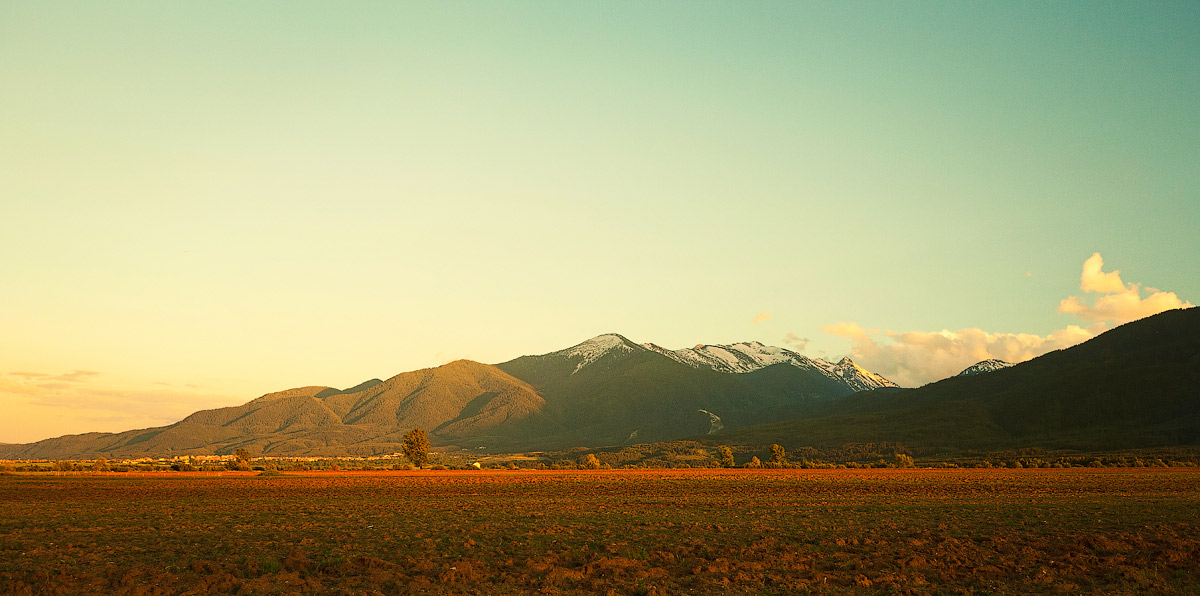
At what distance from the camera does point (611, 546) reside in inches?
996

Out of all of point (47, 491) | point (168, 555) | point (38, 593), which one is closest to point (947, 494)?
point (168, 555)

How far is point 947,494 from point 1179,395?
589 feet

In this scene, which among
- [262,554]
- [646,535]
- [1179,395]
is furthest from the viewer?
[1179,395]

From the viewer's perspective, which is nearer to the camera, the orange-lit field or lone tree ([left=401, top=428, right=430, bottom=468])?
the orange-lit field

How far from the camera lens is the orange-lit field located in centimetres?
1980

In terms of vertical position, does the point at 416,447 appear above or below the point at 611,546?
above

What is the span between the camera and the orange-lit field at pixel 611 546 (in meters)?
19.8

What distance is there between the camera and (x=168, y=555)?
23.9m

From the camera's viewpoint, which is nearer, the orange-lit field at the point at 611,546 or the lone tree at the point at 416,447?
the orange-lit field at the point at 611,546

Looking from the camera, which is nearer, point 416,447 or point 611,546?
point 611,546

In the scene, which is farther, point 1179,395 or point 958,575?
point 1179,395

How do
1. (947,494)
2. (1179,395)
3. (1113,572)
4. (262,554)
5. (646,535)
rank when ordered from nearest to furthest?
(1113,572), (262,554), (646,535), (947,494), (1179,395)

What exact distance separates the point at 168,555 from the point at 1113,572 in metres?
27.0

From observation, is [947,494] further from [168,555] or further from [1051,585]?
[168,555]
